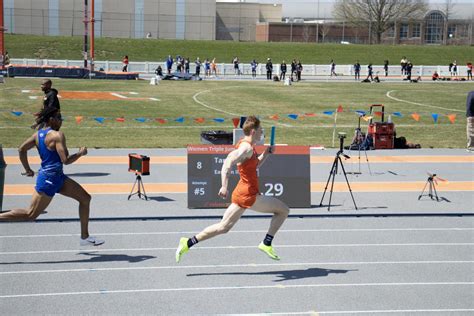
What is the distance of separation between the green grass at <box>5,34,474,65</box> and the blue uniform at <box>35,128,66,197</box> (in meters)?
66.1

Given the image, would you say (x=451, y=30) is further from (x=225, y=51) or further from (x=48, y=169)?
(x=48, y=169)

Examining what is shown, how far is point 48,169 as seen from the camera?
10914 mm

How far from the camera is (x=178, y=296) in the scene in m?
9.66

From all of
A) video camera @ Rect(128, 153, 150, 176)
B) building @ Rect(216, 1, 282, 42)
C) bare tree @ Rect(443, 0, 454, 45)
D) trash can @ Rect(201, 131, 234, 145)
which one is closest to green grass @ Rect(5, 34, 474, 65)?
building @ Rect(216, 1, 282, 42)

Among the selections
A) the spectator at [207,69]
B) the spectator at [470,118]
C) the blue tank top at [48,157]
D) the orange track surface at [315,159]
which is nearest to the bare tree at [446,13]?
the spectator at [207,69]

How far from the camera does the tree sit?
321 ft

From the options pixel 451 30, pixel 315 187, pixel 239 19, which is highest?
pixel 239 19

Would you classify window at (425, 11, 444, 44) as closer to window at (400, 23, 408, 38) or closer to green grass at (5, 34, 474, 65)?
window at (400, 23, 408, 38)

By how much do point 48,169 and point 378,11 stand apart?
297ft

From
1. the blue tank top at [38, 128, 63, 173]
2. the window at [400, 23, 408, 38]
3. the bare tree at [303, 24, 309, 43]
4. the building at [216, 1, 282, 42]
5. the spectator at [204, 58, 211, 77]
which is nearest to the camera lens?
the blue tank top at [38, 128, 63, 173]

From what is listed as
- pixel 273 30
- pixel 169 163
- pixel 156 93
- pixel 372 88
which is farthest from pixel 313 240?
pixel 273 30

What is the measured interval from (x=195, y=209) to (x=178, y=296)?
17.8ft

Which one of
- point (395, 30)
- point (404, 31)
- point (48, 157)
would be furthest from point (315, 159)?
point (404, 31)

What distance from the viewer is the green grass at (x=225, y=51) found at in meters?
77.4
